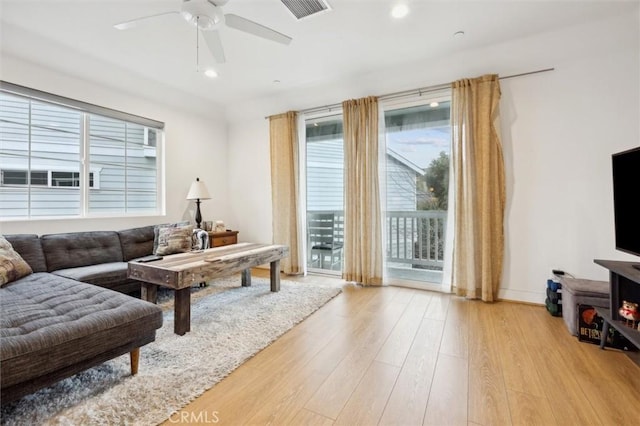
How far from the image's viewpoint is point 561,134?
8.91 ft

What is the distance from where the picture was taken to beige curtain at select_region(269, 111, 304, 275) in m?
4.05

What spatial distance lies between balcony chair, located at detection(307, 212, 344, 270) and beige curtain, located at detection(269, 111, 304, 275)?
10.2 inches

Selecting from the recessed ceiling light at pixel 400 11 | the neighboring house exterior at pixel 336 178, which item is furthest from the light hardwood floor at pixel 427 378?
the recessed ceiling light at pixel 400 11

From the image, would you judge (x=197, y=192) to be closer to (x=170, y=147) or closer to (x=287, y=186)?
(x=170, y=147)

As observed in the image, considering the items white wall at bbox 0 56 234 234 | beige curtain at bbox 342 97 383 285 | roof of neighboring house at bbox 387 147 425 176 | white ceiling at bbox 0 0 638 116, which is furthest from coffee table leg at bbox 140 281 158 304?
roof of neighboring house at bbox 387 147 425 176

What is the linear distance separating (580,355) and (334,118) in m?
3.47

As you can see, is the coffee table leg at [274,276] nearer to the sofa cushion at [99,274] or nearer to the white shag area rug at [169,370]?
the white shag area rug at [169,370]

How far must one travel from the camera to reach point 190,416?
1371 mm

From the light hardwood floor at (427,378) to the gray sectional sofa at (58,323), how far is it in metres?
0.53

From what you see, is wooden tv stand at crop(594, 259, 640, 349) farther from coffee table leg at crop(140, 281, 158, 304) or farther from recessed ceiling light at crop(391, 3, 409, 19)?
coffee table leg at crop(140, 281, 158, 304)

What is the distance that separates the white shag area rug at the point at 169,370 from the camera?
4.43 feet

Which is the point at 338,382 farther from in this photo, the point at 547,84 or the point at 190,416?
the point at 547,84

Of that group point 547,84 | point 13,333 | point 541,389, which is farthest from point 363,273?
point 13,333

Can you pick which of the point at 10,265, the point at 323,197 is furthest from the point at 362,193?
the point at 10,265
